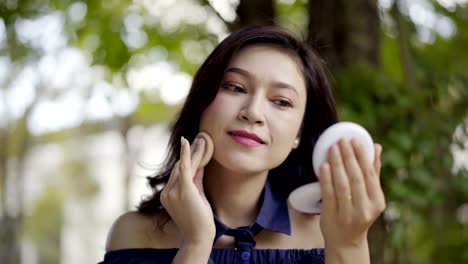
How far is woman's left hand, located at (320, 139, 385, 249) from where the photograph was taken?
131 cm

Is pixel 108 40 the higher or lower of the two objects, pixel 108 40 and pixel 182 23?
the higher

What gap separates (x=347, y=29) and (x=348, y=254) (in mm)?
1858

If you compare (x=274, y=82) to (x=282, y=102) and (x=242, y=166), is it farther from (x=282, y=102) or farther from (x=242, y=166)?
(x=242, y=166)

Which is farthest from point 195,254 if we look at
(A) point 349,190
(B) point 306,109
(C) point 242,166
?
(B) point 306,109

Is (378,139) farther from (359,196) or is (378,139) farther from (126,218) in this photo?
(359,196)

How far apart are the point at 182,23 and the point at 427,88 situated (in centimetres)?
203

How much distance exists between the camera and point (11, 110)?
8406mm

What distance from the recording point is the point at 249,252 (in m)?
1.85

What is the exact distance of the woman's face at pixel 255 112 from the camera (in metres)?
1.73

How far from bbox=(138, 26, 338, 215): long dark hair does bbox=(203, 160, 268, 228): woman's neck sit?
5.5 inches

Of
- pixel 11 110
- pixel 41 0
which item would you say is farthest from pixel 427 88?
pixel 11 110

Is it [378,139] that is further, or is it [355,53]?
[355,53]

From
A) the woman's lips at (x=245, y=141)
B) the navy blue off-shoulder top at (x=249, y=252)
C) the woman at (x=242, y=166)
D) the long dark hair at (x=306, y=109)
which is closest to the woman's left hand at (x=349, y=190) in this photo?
the woman at (x=242, y=166)

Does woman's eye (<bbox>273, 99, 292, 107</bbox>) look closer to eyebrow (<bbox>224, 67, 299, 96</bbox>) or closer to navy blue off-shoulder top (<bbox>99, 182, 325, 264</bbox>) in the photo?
eyebrow (<bbox>224, 67, 299, 96</bbox>)
